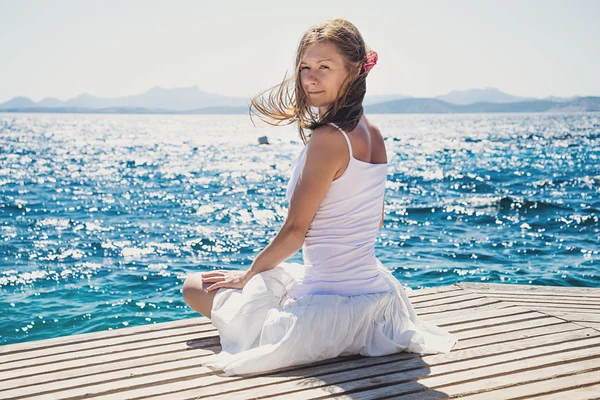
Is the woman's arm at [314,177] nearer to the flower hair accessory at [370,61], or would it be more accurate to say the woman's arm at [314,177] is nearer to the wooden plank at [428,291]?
the flower hair accessory at [370,61]

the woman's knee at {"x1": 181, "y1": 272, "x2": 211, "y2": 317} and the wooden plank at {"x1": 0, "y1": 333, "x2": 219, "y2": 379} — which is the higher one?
the woman's knee at {"x1": 181, "y1": 272, "x2": 211, "y2": 317}

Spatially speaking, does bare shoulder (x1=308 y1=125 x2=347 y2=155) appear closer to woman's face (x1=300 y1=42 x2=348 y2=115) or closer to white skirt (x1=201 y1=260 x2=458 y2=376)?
woman's face (x1=300 y1=42 x2=348 y2=115)

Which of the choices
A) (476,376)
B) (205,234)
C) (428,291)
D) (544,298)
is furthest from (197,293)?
(205,234)

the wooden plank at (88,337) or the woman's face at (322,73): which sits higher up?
the woman's face at (322,73)

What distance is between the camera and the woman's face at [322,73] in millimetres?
3058

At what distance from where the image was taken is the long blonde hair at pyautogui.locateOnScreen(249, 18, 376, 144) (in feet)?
10.0

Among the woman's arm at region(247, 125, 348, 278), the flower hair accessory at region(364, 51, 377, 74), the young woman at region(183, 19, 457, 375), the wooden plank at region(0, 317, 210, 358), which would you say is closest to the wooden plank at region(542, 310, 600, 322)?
the young woman at region(183, 19, 457, 375)

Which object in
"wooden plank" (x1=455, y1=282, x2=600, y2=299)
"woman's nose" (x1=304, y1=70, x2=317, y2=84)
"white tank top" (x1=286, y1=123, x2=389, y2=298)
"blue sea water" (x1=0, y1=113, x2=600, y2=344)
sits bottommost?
"blue sea water" (x1=0, y1=113, x2=600, y2=344)

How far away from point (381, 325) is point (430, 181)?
21.9 meters

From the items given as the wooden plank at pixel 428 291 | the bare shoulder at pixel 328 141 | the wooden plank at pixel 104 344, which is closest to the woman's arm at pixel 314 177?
the bare shoulder at pixel 328 141

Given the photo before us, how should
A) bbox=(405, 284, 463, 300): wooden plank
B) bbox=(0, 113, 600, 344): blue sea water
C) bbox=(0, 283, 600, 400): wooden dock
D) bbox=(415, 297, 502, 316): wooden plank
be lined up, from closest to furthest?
bbox=(0, 283, 600, 400): wooden dock, bbox=(415, 297, 502, 316): wooden plank, bbox=(405, 284, 463, 300): wooden plank, bbox=(0, 113, 600, 344): blue sea water

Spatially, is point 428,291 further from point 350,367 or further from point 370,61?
point 370,61

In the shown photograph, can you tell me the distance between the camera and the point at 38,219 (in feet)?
53.4

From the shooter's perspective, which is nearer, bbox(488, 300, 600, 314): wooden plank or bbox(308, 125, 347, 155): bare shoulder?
bbox(308, 125, 347, 155): bare shoulder
